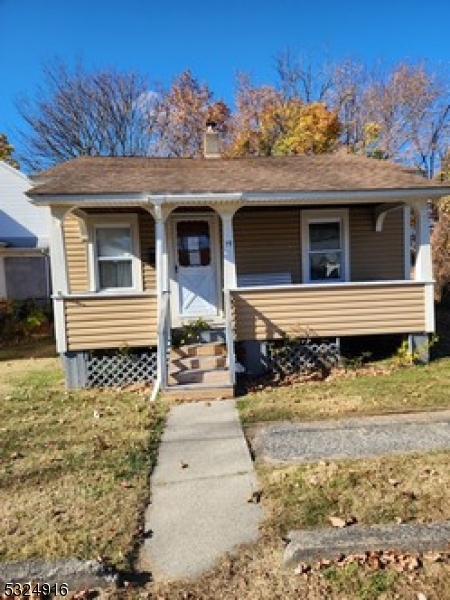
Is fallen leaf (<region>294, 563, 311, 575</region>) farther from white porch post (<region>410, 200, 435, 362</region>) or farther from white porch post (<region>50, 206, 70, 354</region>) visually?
white porch post (<region>410, 200, 435, 362</region>)

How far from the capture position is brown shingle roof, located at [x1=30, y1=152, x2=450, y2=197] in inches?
320

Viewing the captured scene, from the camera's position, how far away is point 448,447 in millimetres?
4684

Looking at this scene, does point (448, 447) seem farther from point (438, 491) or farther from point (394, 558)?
point (394, 558)

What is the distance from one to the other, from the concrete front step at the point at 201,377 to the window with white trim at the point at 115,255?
115 inches

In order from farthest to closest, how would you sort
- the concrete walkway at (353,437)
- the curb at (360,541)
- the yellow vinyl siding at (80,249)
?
the yellow vinyl siding at (80,249) → the concrete walkway at (353,437) → the curb at (360,541)

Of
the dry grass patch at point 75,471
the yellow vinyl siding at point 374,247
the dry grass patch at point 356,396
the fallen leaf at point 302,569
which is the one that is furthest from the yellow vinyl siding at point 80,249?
the fallen leaf at point 302,569

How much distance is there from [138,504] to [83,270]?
6.89 meters

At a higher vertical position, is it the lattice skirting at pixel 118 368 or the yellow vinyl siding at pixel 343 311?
the yellow vinyl siding at pixel 343 311

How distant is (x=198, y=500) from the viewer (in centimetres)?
388

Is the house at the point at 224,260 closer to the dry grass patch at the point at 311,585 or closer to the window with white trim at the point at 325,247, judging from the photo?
the window with white trim at the point at 325,247

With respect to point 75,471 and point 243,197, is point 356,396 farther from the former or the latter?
point 75,471

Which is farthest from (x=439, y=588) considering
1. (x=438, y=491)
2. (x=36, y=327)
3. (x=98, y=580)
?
(x=36, y=327)

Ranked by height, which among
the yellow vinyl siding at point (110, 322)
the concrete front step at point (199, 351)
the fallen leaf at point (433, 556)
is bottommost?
the fallen leaf at point (433, 556)

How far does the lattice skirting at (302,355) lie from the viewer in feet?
27.7
